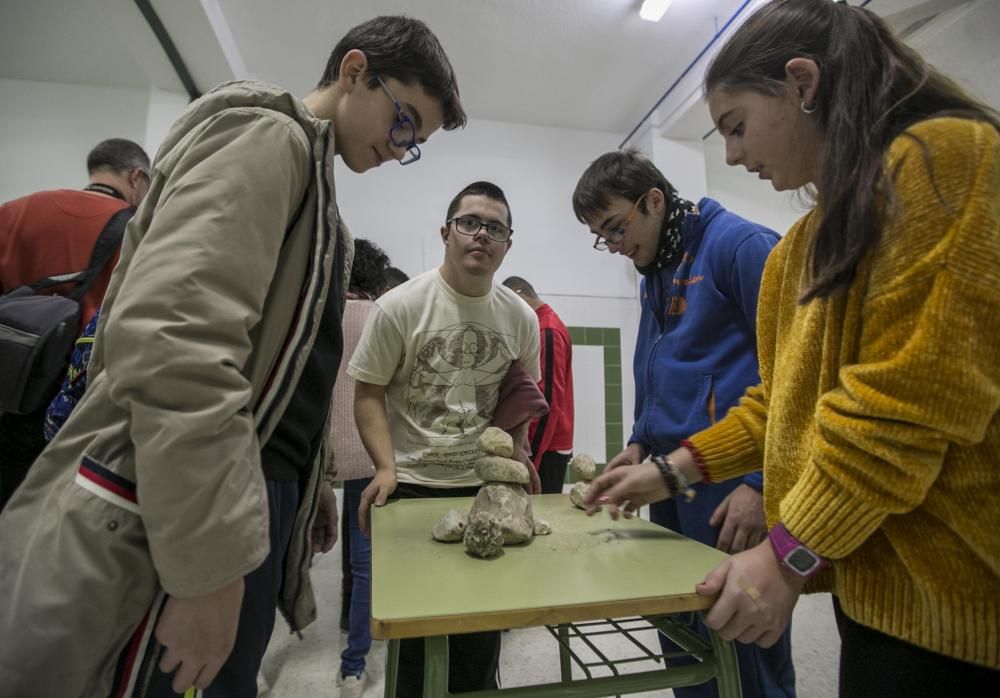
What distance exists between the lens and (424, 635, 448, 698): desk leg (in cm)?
73

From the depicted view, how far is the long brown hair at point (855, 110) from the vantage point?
584 mm

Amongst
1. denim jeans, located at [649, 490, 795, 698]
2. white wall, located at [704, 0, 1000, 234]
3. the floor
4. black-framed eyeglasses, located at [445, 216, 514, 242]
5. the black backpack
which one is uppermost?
white wall, located at [704, 0, 1000, 234]

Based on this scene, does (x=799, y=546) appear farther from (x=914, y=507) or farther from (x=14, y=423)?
(x=14, y=423)

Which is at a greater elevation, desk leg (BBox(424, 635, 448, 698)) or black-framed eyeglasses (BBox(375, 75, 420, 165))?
black-framed eyeglasses (BBox(375, 75, 420, 165))

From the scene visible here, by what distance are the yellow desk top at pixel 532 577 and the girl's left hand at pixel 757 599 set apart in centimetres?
8

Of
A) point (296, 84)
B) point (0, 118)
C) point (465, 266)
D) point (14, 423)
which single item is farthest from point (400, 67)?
point (0, 118)

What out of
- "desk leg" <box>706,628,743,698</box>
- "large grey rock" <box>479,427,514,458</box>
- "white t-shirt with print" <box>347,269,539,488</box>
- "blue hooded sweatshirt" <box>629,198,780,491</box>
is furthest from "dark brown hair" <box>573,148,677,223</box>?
"desk leg" <box>706,628,743,698</box>

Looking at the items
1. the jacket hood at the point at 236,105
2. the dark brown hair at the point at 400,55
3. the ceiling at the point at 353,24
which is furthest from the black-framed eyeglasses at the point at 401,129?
the ceiling at the point at 353,24

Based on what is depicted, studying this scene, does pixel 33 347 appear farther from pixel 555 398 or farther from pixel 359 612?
pixel 555 398

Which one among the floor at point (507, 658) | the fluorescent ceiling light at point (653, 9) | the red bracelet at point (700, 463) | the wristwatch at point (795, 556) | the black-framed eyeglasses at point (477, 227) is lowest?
the floor at point (507, 658)

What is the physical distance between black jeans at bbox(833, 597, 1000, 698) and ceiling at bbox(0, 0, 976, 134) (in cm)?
315

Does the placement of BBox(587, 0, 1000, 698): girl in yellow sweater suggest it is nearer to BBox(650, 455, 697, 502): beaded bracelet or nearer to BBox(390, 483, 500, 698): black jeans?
BBox(650, 455, 697, 502): beaded bracelet

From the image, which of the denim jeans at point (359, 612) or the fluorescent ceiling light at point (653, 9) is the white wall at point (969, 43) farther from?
the denim jeans at point (359, 612)

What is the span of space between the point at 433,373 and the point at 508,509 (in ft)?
1.74
